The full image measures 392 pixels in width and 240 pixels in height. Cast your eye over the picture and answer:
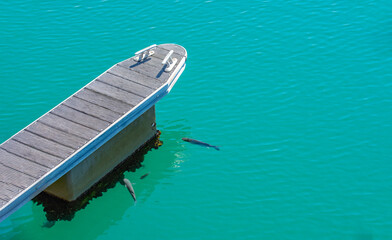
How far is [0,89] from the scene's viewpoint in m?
26.8

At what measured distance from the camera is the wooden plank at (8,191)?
17.7m

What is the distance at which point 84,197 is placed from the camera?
68.7 ft

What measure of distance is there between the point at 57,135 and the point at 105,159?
2077mm

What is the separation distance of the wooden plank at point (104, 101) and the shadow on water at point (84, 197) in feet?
7.18

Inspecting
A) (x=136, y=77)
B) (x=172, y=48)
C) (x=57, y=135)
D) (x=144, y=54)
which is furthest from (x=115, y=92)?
(x=172, y=48)

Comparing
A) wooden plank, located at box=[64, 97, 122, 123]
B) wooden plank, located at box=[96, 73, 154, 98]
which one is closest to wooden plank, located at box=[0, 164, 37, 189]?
wooden plank, located at box=[64, 97, 122, 123]

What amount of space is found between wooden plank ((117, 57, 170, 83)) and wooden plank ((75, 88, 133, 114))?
2.02 m

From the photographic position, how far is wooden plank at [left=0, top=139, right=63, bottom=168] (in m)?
19.0

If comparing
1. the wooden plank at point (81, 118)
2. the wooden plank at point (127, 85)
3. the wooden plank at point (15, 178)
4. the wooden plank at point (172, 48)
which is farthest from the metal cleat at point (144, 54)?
the wooden plank at point (15, 178)

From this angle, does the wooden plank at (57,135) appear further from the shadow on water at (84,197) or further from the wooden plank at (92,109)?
the shadow on water at (84,197)

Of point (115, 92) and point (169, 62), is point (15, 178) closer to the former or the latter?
point (115, 92)

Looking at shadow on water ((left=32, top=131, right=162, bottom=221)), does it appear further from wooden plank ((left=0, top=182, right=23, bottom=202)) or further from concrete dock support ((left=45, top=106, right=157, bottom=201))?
wooden plank ((left=0, top=182, right=23, bottom=202))

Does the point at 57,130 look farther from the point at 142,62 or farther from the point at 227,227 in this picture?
the point at 227,227

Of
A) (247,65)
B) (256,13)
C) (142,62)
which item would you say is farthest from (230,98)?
(256,13)
